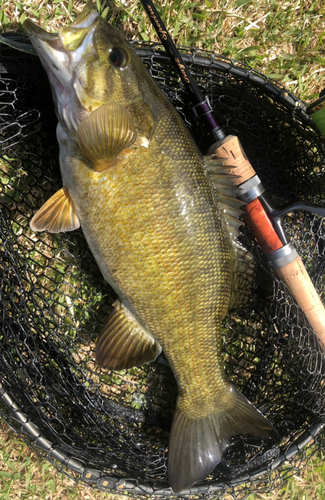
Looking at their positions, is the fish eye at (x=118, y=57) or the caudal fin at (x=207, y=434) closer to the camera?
the fish eye at (x=118, y=57)

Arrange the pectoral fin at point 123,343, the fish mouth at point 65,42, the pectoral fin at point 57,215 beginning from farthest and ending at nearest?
the pectoral fin at point 123,343, the pectoral fin at point 57,215, the fish mouth at point 65,42

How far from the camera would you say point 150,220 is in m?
1.73

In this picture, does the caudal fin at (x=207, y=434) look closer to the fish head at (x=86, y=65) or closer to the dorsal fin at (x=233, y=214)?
the dorsal fin at (x=233, y=214)

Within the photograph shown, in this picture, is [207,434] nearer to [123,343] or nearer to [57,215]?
[123,343]

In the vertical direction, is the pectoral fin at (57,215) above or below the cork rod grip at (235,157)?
above

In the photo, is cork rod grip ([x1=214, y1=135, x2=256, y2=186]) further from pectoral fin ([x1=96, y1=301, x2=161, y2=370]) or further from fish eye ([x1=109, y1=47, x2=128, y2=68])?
pectoral fin ([x1=96, y1=301, x2=161, y2=370])

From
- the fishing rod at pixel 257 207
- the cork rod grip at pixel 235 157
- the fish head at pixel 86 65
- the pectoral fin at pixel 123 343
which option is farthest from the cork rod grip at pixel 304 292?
the fish head at pixel 86 65

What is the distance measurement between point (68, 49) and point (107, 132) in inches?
15.8

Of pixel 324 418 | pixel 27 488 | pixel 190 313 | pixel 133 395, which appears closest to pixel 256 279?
pixel 190 313

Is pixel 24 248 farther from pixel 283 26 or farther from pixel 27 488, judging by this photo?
pixel 283 26

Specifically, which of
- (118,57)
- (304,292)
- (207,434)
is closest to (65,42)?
(118,57)

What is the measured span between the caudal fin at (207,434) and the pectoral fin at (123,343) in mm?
372

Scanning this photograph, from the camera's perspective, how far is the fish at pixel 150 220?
167cm

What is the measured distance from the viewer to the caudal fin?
1.96m
